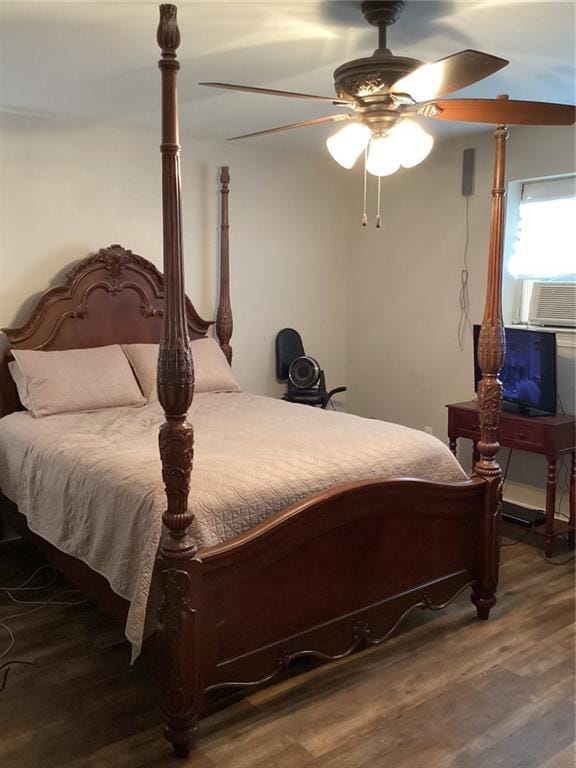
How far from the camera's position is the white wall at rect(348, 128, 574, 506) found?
4.18 meters

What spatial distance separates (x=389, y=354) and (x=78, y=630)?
9.84ft

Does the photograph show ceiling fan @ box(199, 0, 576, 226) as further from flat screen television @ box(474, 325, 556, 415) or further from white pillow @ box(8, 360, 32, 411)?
white pillow @ box(8, 360, 32, 411)

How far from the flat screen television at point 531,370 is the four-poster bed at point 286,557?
92cm

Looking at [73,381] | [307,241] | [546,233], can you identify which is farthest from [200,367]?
[546,233]

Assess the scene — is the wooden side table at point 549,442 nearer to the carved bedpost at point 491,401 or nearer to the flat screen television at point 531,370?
the flat screen television at point 531,370

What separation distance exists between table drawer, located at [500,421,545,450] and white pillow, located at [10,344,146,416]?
6.63 ft

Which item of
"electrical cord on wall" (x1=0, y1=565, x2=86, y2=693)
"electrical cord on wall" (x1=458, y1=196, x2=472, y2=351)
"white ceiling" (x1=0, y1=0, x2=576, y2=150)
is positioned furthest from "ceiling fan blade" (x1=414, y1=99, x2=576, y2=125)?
"electrical cord on wall" (x1=0, y1=565, x2=86, y2=693)

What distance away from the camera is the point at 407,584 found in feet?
8.95

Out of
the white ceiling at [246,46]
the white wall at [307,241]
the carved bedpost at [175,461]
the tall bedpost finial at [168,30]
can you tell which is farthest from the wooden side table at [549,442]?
the tall bedpost finial at [168,30]

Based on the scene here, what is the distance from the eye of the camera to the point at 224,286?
4.53m

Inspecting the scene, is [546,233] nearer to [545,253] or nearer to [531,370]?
[545,253]

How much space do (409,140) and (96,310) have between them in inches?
88.5

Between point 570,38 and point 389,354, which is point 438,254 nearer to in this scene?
point 389,354

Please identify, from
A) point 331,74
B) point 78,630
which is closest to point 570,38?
point 331,74
